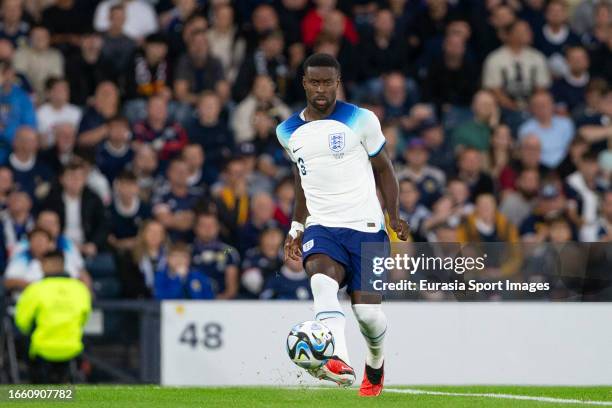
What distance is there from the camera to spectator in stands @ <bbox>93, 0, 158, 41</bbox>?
19297mm

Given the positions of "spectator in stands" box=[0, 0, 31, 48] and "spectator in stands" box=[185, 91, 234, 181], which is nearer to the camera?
"spectator in stands" box=[185, 91, 234, 181]

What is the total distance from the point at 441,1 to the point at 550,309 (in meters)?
6.98

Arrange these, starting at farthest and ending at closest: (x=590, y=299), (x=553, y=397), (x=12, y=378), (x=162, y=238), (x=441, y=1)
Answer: (x=441, y=1) → (x=162, y=238) → (x=12, y=378) → (x=590, y=299) → (x=553, y=397)

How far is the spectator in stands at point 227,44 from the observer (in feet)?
62.5

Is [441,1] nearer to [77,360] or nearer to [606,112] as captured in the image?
[606,112]

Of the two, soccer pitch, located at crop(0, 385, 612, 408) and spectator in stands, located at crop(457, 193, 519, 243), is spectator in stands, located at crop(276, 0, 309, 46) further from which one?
soccer pitch, located at crop(0, 385, 612, 408)

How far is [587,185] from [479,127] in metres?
1.58

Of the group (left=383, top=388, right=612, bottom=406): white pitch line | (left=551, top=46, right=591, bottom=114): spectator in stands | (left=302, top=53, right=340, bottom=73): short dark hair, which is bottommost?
(left=383, top=388, right=612, bottom=406): white pitch line

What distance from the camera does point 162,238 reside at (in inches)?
644

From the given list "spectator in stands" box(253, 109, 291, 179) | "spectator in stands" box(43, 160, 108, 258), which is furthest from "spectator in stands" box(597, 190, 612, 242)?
"spectator in stands" box(43, 160, 108, 258)

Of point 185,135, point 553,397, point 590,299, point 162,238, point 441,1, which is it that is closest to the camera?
point 553,397

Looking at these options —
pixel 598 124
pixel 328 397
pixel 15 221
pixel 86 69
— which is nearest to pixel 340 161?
pixel 328 397

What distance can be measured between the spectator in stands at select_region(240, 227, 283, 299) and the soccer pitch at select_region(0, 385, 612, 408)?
12.0 feet

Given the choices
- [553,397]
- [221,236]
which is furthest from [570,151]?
[553,397]
